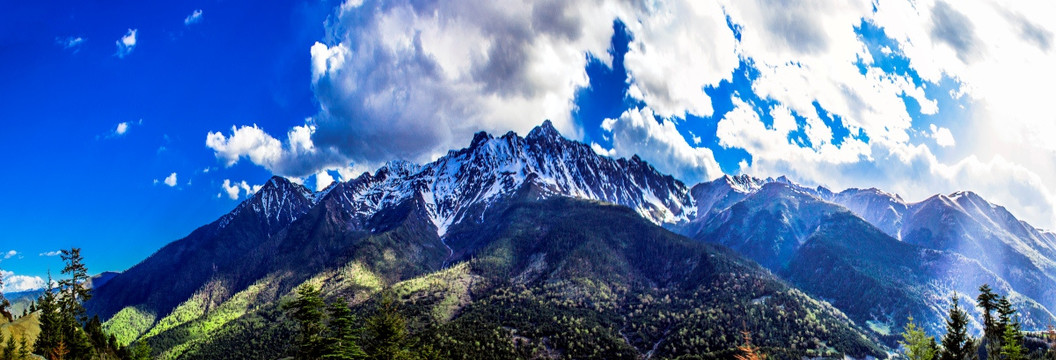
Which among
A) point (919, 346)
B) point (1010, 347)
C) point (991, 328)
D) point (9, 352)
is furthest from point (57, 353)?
point (991, 328)

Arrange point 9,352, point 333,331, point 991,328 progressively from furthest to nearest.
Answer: point 9,352, point 991,328, point 333,331

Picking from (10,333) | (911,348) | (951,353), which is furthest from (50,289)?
(951,353)

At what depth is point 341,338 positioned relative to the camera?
187 feet

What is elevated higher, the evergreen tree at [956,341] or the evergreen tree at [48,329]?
the evergreen tree at [48,329]

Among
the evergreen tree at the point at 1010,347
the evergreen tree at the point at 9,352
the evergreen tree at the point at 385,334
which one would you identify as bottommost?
the evergreen tree at the point at 1010,347

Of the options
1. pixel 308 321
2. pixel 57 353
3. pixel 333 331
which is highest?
pixel 308 321

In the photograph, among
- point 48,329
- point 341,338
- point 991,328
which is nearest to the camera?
point 341,338

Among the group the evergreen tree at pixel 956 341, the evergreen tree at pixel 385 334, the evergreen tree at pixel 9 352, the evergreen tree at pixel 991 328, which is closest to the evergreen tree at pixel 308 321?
the evergreen tree at pixel 385 334

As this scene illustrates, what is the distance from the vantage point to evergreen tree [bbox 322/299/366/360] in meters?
54.5

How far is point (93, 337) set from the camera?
412ft

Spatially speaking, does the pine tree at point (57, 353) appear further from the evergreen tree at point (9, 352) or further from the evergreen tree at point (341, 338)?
the evergreen tree at point (341, 338)

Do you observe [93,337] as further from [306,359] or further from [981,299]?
[981,299]

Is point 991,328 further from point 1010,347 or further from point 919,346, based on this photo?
point 919,346

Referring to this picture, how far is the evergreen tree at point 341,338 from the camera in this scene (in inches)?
2145
